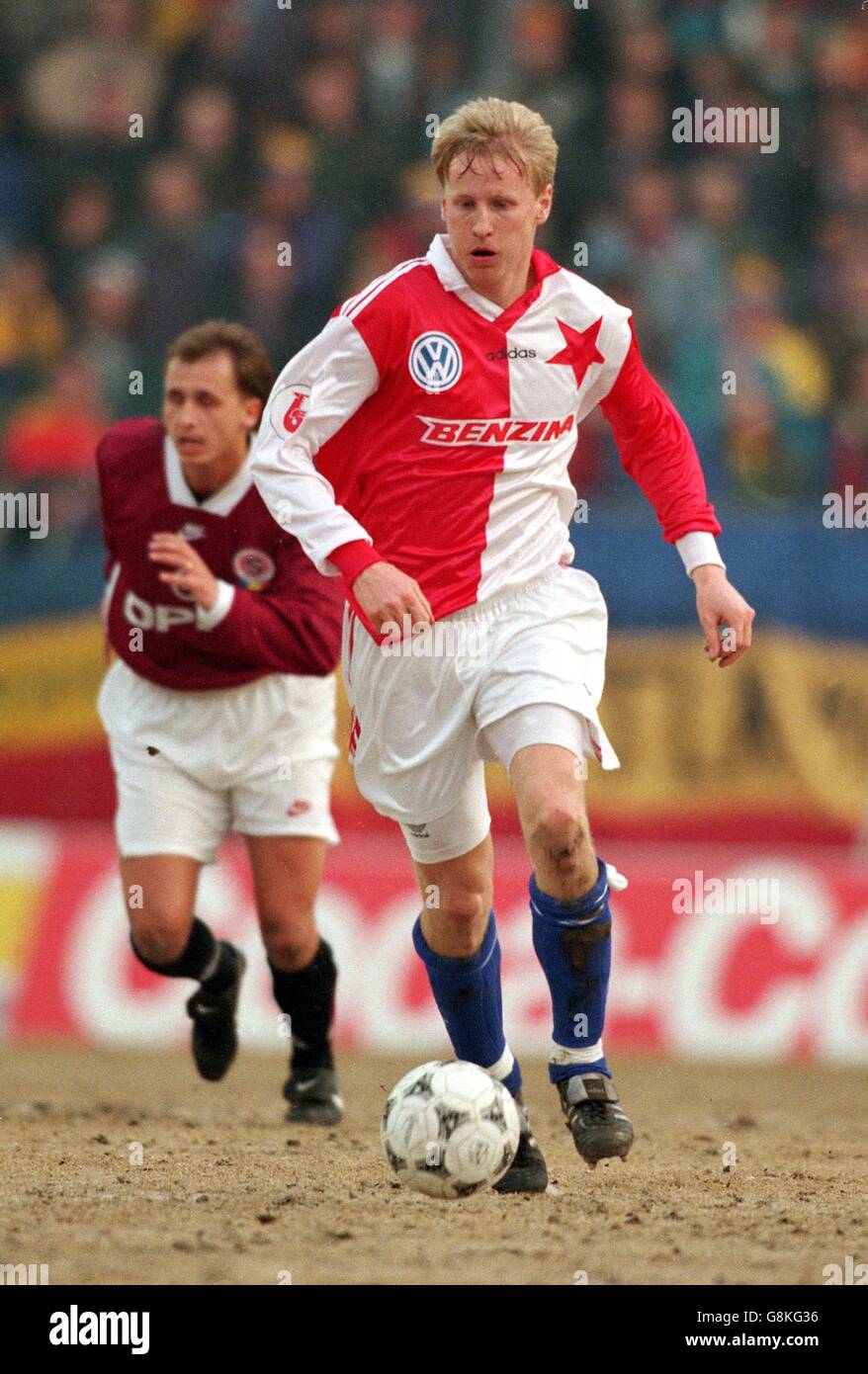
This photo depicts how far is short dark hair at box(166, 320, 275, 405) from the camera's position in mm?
6758

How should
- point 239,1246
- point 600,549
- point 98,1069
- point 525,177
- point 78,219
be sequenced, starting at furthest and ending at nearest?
point 78,219 < point 600,549 < point 98,1069 < point 525,177 < point 239,1246

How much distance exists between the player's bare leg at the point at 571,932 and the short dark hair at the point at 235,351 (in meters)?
2.25

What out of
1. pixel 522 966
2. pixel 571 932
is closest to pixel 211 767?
pixel 571 932

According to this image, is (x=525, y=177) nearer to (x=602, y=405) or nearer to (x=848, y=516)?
(x=602, y=405)

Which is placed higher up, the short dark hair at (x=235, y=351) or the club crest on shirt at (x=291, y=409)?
the short dark hair at (x=235, y=351)

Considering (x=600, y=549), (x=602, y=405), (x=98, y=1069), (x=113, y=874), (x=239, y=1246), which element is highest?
(x=600, y=549)

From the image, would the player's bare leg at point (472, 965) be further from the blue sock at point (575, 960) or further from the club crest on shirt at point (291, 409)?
the club crest on shirt at point (291, 409)

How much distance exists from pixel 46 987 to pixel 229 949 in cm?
317

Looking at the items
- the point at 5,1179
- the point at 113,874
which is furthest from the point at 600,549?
the point at 5,1179

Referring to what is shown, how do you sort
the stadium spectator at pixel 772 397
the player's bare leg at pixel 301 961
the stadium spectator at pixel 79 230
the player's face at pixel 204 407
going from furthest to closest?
the stadium spectator at pixel 79 230 → the stadium spectator at pixel 772 397 → the player's bare leg at pixel 301 961 → the player's face at pixel 204 407

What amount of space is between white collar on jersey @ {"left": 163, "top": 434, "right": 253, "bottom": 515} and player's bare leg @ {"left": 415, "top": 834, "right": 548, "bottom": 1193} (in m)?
1.83

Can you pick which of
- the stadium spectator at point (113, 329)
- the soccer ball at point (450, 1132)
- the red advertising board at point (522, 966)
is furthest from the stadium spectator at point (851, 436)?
the soccer ball at point (450, 1132)

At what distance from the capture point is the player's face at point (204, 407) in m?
6.69

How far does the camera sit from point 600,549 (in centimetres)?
1072
